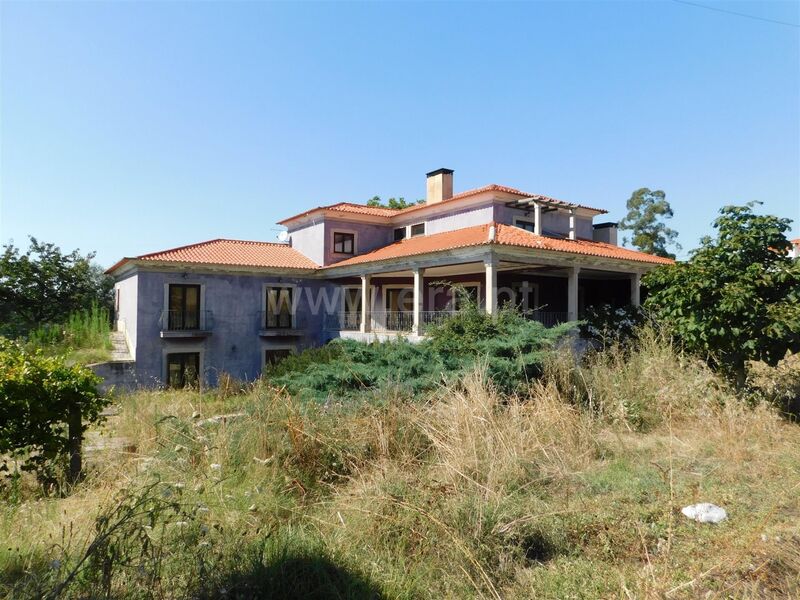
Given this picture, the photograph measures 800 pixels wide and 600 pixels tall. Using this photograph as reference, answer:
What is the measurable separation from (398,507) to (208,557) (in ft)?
4.52

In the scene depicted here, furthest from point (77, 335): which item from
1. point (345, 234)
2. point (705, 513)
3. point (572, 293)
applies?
point (705, 513)

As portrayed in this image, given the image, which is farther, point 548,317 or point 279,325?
point 279,325

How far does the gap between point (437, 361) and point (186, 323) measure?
43.8 feet

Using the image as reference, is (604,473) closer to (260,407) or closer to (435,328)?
(260,407)

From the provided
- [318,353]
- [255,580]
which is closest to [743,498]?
[255,580]

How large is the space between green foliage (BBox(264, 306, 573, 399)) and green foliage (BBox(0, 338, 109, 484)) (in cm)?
266

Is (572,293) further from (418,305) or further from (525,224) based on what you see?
(418,305)

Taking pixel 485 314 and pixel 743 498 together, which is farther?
pixel 485 314

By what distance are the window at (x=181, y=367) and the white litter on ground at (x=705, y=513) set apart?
16.8m

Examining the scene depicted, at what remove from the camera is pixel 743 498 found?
4383 mm

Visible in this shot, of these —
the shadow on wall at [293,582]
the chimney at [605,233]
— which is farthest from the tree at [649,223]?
the shadow on wall at [293,582]

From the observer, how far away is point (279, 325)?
66.1 feet

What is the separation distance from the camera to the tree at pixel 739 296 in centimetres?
742

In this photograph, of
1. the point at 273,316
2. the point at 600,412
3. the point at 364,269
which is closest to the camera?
the point at 600,412
